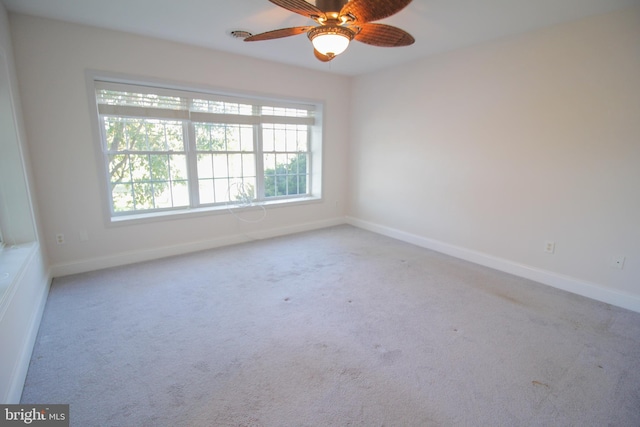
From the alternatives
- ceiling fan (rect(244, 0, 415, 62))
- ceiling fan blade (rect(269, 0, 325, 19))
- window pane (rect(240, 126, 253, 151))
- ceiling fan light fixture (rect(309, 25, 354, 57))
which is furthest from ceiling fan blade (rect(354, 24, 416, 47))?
window pane (rect(240, 126, 253, 151))

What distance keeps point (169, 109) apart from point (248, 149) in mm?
1133

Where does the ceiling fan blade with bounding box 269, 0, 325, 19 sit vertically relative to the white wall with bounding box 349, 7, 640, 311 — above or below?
above

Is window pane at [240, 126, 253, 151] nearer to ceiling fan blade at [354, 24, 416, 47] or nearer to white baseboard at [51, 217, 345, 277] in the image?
white baseboard at [51, 217, 345, 277]

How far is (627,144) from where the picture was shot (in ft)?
8.29

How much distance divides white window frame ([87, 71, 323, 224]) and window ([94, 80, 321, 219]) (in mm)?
13

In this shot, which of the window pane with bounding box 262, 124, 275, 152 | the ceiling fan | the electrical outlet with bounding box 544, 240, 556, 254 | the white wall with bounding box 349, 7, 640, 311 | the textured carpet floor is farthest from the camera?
the window pane with bounding box 262, 124, 275, 152

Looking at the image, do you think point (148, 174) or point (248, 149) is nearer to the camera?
A: point (148, 174)

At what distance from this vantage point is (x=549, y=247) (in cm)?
307

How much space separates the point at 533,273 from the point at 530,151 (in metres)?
1.28

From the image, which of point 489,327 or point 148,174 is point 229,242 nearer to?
point 148,174

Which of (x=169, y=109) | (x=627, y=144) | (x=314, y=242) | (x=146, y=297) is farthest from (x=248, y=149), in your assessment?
(x=627, y=144)

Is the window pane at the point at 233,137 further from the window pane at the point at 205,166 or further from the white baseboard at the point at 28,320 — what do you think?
the white baseboard at the point at 28,320

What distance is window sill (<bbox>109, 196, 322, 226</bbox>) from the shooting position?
3514 millimetres

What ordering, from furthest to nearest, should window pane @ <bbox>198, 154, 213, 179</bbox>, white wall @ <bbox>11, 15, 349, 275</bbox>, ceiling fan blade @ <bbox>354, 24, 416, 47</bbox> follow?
window pane @ <bbox>198, 154, 213, 179</bbox>
white wall @ <bbox>11, 15, 349, 275</bbox>
ceiling fan blade @ <bbox>354, 24, 416, 47</bbox>
